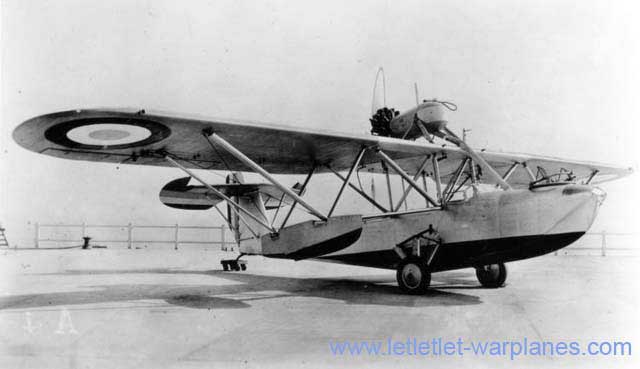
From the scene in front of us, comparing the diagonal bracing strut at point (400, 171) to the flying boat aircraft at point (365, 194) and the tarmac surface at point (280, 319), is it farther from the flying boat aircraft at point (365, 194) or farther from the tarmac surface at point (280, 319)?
the tarmac surface at point (280, 319)

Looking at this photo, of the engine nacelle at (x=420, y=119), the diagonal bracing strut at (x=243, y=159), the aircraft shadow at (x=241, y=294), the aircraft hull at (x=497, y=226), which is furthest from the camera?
the engine nacelle at (x=420, y=119)

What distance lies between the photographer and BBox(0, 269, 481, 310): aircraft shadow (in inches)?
301

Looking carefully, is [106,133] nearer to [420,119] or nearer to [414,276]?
[414,276]

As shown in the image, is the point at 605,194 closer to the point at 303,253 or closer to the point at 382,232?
the point at 382,232

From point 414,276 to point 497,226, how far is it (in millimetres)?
1625

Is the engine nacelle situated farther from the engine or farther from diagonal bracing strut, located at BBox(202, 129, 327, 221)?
diagonal bracing strut, located at BBox(202, 129, 327, 221)

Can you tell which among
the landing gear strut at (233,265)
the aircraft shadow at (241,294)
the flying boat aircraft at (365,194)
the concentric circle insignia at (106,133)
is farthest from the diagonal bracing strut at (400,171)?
the landing gear strut at (233,265)

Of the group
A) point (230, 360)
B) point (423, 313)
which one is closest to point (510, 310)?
point (423, 313)

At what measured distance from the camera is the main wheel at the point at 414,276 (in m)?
8.59

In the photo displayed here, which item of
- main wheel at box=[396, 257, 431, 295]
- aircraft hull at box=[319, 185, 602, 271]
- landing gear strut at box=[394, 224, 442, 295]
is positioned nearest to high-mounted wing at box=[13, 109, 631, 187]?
aircraft hull at box=[319, 185, 602, 271]

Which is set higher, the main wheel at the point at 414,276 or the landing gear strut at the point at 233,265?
the main wheel at the point at 414,276

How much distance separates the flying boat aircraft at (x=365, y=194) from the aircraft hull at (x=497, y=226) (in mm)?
16

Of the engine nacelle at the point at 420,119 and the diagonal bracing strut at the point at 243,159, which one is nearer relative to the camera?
the diagonal bracing strut at the point at 243,159

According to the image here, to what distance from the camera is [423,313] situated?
22.0 feet
